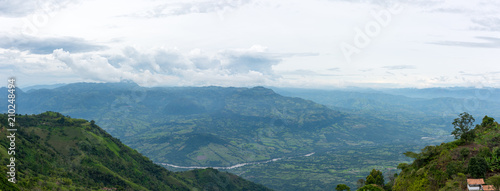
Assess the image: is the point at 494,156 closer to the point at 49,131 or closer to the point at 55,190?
the point at 55,190

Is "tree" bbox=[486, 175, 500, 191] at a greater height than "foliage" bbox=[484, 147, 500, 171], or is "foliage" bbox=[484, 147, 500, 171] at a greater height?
"foliage" bbox=[484, 147, 500, 171]

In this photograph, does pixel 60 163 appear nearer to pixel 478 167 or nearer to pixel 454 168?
pixel 454 168

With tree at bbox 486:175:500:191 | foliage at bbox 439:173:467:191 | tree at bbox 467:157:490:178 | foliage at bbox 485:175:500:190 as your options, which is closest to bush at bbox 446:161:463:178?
foliage at bbox 439:173:467:191

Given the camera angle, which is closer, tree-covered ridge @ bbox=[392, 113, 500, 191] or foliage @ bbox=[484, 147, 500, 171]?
tree-covered ridge @ bbox=[392, 113, 500, 191]

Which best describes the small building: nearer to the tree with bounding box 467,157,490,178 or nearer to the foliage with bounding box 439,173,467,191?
the foliage with bounding box 439,173,467,191

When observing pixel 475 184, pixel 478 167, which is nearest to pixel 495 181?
pixel 475 184

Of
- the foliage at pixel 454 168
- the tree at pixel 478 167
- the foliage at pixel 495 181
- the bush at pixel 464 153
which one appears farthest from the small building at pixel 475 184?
the bush at pixel 464 153

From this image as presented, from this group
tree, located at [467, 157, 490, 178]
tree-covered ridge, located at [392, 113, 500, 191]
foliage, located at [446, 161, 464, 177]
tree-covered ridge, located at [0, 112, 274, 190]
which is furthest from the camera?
tree-covered ridge, located at [0, 112, 274, 190]

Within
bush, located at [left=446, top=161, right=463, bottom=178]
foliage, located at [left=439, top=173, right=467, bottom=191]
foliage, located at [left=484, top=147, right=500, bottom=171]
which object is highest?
foliage, located at [left=484, top=147, right=500, bottom=171]
